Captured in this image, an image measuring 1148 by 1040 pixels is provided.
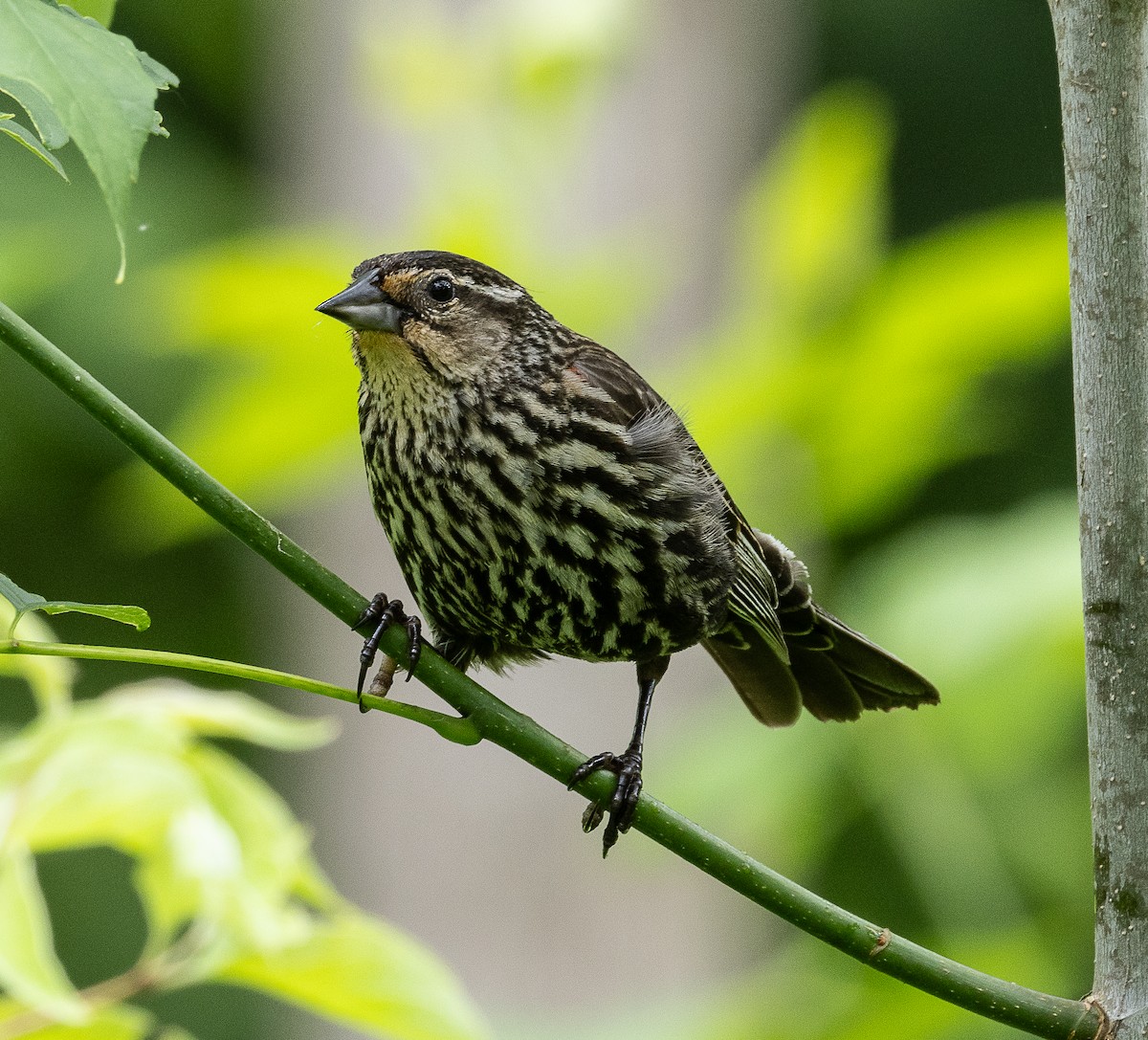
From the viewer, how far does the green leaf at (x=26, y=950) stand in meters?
1.36

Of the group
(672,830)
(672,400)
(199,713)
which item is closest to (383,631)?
(199,713)

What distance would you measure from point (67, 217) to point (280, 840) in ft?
14.9

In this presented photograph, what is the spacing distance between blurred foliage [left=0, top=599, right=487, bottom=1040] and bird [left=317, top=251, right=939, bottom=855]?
342 millimetres

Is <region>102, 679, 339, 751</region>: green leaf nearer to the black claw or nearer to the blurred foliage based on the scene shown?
the blurred foliage

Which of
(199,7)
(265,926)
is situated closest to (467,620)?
(265,926)

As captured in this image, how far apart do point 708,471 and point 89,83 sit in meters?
1.52

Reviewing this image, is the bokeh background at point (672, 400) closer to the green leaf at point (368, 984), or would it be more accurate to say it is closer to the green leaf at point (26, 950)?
the green leaf at point (368, 984)

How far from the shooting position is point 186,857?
1.52 metres

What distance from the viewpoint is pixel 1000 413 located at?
548 cm

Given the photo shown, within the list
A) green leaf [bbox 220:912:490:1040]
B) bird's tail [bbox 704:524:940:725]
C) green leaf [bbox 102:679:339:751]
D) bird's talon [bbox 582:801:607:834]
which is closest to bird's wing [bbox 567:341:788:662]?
bird's tail [bbox 704:524:940:725]

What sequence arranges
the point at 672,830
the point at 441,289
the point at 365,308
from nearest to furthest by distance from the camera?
the point at 672,830, the point at 365,308, the point at 441,289

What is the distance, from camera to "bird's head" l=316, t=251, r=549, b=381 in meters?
2.10

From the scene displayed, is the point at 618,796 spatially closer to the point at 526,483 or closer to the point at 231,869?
the point at 526,483

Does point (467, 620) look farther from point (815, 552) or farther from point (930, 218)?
point (930, 218)
